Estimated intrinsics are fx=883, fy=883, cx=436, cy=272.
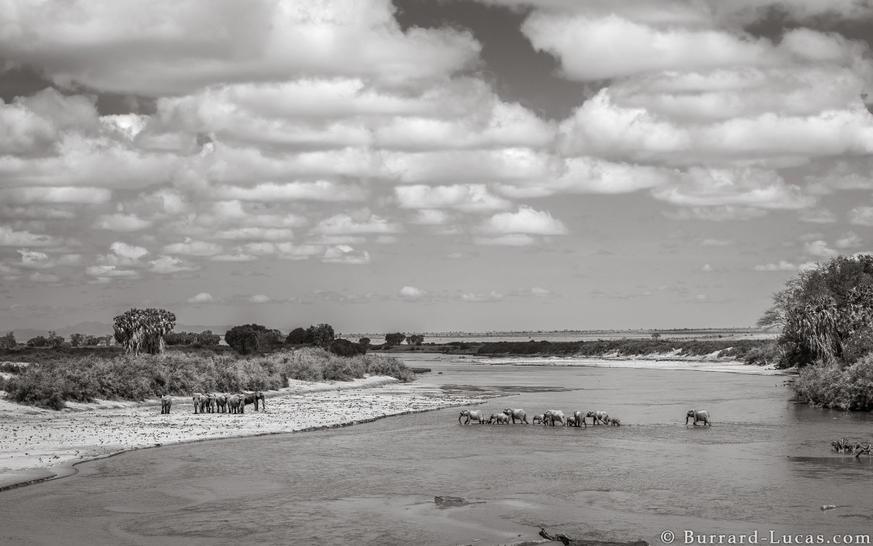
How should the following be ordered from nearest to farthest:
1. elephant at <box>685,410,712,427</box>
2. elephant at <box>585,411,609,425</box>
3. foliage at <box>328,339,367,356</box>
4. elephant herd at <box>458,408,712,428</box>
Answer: elephant at <box>685,410,712,427</box>, elephant herd at <box>458,408,712,428</box>, elephant at <box>585,411,609,425</box>, foliage at <box>328,339,367,356</box>

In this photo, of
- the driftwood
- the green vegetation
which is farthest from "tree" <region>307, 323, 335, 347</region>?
the driftwood

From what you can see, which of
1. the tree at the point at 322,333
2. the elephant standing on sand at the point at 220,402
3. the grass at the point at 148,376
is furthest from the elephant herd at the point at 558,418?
the tree at the point at 322,333

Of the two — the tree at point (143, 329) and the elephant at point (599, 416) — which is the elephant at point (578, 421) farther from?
the tree at point (143, 329)

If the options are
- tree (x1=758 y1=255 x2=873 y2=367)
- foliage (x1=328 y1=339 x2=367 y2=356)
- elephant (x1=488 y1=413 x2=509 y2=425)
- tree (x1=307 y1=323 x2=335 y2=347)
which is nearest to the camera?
elephant (x1=488 y1=413 x2=509 y2=425)

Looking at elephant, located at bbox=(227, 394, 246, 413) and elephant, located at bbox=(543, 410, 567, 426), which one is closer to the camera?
elephant, located at bbox=(543, 410, 567, 426)

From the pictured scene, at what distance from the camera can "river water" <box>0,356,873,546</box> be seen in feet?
59.3

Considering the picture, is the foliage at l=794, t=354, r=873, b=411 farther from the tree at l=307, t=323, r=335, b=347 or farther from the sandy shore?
Result: the tree at l=307, t=323, r=335, b=347

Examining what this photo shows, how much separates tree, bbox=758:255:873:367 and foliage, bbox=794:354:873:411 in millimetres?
4859

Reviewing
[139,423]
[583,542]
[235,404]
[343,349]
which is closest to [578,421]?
[235,404]

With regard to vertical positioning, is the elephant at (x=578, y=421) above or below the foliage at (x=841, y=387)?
below

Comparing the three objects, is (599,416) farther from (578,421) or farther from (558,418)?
(558,418)

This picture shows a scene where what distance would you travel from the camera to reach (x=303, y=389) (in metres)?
65.1

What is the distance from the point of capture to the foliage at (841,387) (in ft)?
148

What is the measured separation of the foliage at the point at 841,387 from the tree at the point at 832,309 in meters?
4.86
